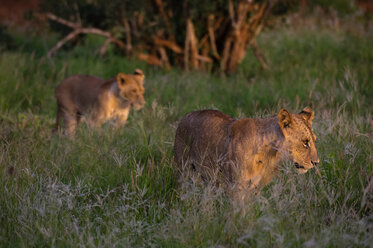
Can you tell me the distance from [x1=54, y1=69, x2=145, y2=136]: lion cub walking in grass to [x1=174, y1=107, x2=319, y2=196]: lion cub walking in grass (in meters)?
3.48

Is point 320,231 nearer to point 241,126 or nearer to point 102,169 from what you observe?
point 241,126

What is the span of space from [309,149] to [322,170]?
0.73m

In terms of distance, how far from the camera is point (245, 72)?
11.1 m

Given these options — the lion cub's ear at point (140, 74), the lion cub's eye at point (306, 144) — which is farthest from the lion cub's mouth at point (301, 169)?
the lion cub's ear at point (140, 74)

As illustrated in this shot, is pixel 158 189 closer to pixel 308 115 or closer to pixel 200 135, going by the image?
pixel 200 135

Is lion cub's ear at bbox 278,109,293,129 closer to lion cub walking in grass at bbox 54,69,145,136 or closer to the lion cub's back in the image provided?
→ the lion cub's back

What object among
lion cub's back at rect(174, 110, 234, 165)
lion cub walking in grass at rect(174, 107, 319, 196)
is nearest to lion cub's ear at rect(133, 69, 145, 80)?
lion cub's back at rect(174, 110, 234, 165)

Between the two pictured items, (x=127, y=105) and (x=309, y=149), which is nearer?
(x=309, y=149)

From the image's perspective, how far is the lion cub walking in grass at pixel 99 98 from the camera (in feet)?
26.3

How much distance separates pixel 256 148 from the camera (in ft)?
13.8

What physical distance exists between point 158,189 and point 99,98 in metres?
3.75

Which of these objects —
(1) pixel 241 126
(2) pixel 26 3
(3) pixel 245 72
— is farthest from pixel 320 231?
(2) pixel 26 3

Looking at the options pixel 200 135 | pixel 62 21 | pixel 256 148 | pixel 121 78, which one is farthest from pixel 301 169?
pixel 62 21

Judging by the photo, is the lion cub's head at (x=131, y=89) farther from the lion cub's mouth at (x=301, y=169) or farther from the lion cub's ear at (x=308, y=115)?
the lion cub's mouth at (x=301, y=169)
